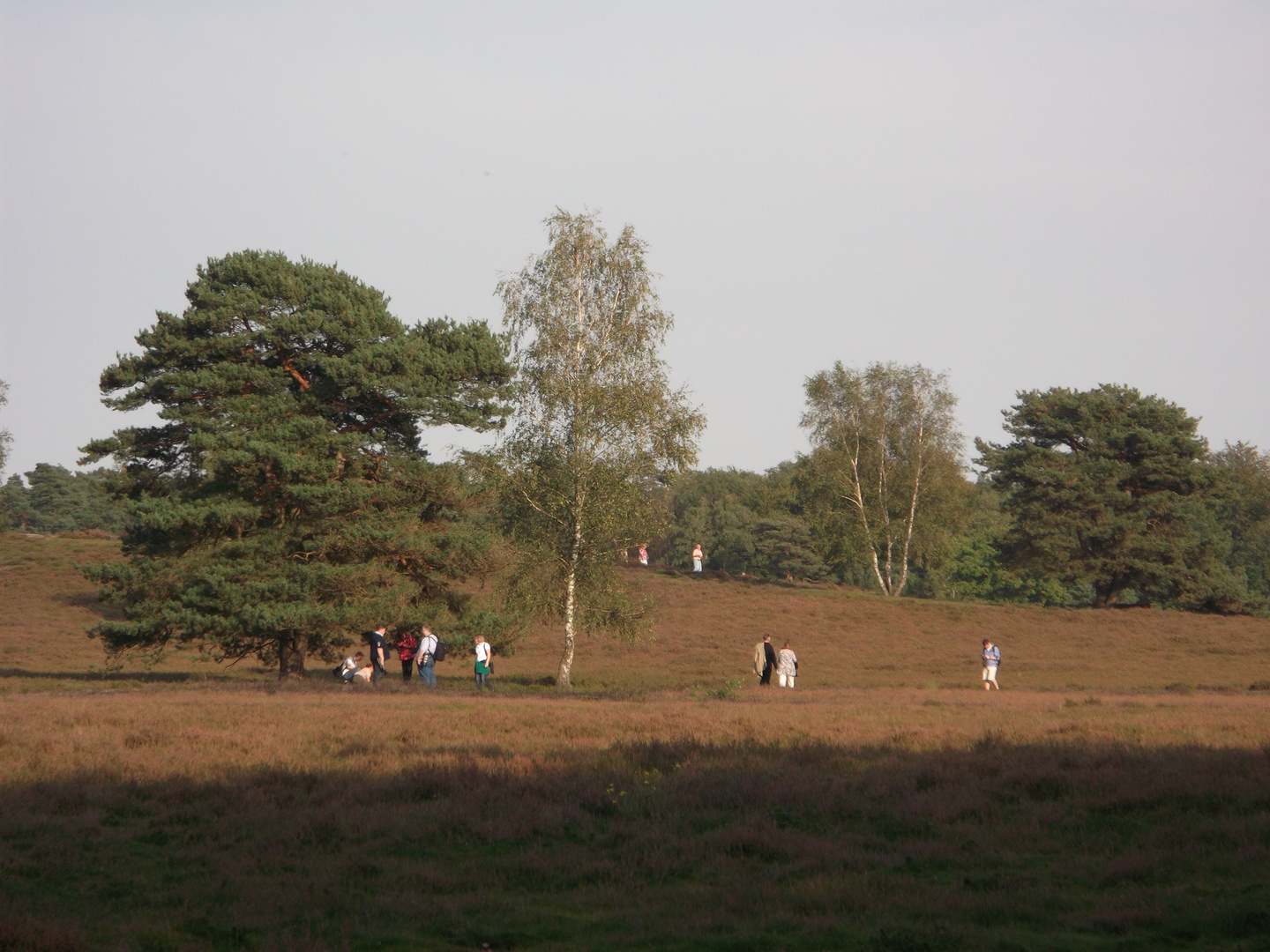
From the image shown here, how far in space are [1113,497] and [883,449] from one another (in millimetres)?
14595

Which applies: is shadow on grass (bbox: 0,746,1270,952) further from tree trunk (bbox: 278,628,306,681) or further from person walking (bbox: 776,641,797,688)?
tree trunk (bbox: 278,628,306,681)

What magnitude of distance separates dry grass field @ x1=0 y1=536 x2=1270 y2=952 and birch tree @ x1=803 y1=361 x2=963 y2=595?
147ft

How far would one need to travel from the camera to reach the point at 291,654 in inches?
1373

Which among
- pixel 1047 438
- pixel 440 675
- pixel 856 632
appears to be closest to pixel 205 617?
pixel 440 675

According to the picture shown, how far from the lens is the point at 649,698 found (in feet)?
98.3

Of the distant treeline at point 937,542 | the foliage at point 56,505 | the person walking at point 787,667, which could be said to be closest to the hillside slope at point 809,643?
the person walking at point 787,667

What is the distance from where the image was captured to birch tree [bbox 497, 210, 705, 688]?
34.4 meters

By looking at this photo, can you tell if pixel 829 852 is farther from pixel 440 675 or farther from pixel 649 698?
pixel 440 675

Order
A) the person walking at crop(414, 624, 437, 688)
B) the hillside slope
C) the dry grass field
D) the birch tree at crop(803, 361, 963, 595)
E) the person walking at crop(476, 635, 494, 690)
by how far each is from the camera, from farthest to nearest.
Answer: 1. the birch tree at crop(803, 361, 963, 595)
2. the hillside slope
3. the person walking at crop(476, 635, 494, 690)
4. the person walking at crop(414, 624, 437, 688)
5. the dry grass field

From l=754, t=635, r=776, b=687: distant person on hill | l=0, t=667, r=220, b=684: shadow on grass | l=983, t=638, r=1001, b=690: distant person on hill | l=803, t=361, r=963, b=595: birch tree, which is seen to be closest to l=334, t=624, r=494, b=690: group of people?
l=0, t=667, r=220, b=684: shadow on grass

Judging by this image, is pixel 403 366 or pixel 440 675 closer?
pixel 403 366

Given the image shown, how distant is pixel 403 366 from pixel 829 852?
79.1 ft

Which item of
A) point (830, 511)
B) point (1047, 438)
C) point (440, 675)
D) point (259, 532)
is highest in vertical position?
point (1047, 438)

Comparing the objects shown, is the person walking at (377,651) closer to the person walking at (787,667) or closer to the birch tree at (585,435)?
the birch tree at (585,435)
